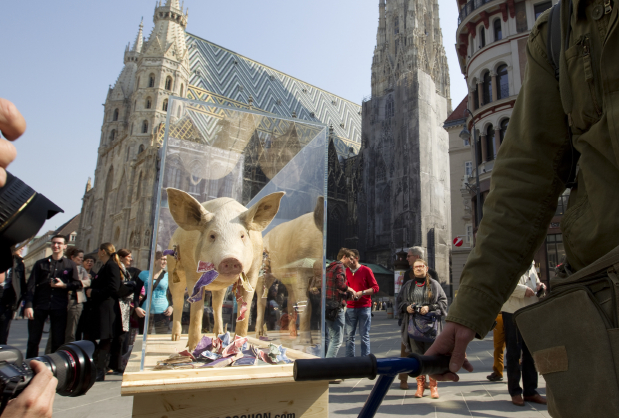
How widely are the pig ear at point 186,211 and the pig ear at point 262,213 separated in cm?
25

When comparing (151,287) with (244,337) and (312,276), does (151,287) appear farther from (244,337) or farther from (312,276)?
(312,276)

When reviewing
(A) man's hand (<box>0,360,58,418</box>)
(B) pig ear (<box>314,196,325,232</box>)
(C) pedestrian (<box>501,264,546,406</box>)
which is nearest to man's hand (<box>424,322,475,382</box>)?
(A) man's hand (<box>0,360,58,418</box>)

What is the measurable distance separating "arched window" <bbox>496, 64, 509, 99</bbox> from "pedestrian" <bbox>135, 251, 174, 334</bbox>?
672 inches

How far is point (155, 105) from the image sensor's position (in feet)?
123

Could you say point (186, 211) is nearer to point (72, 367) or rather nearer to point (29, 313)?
point (72, 367)

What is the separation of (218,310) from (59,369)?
1.79 metres

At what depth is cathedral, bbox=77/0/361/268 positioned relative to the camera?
35.3 m

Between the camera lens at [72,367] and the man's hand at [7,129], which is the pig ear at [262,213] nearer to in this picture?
the camera lens at [72,367]

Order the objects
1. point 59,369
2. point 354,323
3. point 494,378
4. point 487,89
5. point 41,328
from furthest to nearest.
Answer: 1. point 487,89
2. point 354,323
3. point 41,328
4. point 494,378
5. point 59,369

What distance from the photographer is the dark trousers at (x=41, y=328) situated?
5477mm

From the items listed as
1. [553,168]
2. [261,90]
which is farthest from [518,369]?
[261,90]

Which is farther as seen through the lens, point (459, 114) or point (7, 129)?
point (459, 114)

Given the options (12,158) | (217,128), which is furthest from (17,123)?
(217,128)

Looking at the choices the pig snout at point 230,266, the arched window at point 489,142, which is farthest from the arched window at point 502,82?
the pig snout at point 230,266
